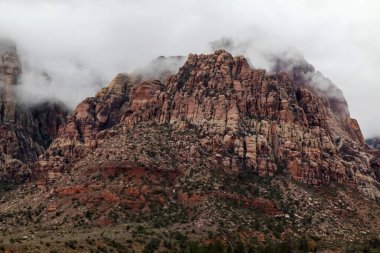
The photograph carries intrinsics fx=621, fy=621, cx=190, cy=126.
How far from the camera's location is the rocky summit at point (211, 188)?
139125mm

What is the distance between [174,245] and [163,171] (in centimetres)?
3644

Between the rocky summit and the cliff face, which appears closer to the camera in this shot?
the rocky summit

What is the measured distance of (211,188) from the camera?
159 meters

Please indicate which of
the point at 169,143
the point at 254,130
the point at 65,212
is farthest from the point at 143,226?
the point at 254,130

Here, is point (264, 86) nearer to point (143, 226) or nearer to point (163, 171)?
point (163, 171)

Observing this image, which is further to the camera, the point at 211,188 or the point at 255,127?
the point at 255,127

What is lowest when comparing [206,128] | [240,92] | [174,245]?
[174,245]

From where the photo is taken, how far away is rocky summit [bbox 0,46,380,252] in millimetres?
139125

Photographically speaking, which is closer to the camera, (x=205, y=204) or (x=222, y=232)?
(x=222, y=232)

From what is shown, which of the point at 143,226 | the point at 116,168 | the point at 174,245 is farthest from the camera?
the point at 116,168

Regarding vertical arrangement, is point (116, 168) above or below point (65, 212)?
above

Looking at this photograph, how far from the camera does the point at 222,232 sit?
142 m

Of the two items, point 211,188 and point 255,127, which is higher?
point 255,127

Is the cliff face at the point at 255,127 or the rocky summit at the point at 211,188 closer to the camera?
the rocky summit at the point at 211,188
